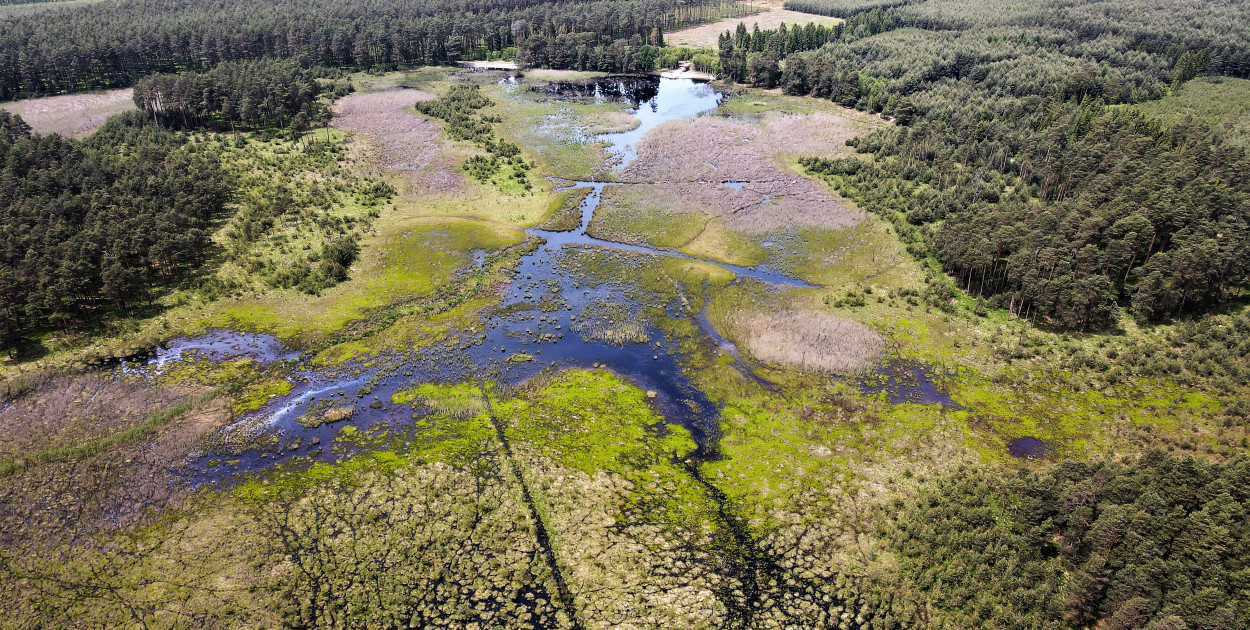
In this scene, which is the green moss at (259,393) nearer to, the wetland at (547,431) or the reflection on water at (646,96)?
the wetland at (547,431)

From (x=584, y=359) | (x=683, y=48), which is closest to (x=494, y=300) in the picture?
(x=584, y=359)

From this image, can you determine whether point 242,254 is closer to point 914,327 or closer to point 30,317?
point 30,317

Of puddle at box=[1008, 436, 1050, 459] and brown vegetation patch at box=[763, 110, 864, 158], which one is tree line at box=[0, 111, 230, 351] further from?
brown vegetation patch at box=[763, 110, 864, 158]

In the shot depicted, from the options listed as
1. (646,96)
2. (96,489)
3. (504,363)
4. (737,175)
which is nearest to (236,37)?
(646,96)

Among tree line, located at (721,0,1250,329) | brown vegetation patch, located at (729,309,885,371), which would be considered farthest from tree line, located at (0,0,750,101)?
brown vegetation patch, located at (729,309,885,371)

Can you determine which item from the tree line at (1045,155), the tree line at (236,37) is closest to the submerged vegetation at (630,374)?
the tree line at (1045,155)

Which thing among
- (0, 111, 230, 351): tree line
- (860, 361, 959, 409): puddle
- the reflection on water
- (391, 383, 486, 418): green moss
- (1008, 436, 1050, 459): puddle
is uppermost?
the reflection on water
